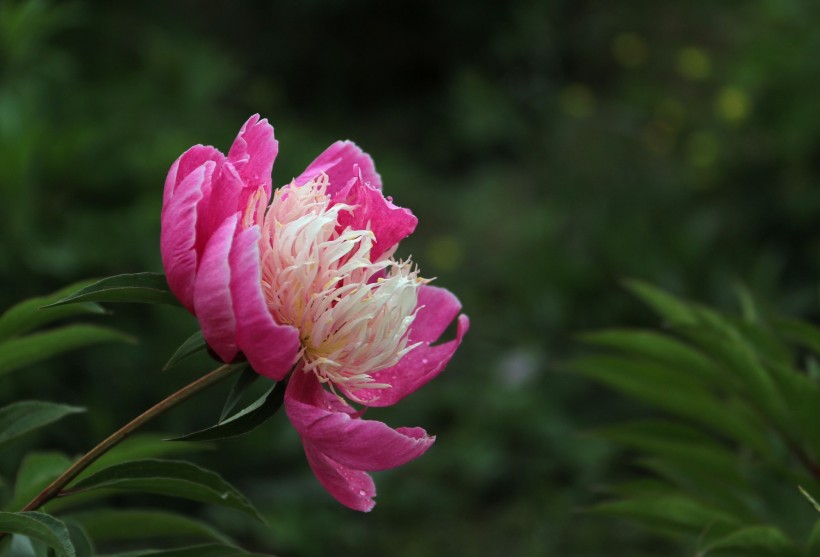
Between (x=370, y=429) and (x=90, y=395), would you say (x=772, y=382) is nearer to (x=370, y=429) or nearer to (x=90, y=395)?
(x=370, y=429)

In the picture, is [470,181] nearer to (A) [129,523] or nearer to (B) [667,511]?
(B) [667,511]

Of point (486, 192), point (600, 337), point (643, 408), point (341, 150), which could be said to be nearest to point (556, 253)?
point (643, 408)

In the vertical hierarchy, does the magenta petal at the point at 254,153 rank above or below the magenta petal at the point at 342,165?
above

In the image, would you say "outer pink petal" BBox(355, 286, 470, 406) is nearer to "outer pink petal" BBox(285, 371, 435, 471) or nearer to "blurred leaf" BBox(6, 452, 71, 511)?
"outer pink petal" BBox(285, 371, 435, 471)

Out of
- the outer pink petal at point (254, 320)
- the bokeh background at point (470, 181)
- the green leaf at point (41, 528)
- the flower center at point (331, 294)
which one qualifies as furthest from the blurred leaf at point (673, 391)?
the bokeh background at point (470, 181)


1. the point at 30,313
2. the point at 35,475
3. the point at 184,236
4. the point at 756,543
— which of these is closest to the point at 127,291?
the point at 184,236

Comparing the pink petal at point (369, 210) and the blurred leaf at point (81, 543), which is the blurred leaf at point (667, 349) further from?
the blurred leaf at point (81, 543)
